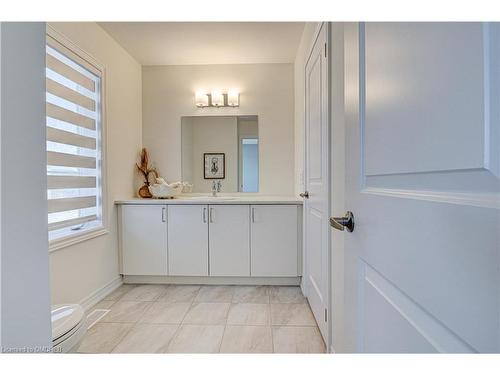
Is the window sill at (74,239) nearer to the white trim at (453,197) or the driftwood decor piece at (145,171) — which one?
the driftwood decor piece at (145,171)

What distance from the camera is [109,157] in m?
2.69

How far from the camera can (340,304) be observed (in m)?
1.43

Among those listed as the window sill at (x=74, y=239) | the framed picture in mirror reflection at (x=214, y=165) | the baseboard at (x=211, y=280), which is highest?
the framed picture in mirror reflection at (x=214, y=165)

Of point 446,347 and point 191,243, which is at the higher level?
point 446,347

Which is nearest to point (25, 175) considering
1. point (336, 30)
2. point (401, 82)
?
point (401, 82)

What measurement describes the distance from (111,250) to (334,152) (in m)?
2.31

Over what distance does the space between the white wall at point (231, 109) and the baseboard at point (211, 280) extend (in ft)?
3.36

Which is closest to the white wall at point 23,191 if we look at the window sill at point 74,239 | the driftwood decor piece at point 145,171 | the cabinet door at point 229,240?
the window sill at point 74,239

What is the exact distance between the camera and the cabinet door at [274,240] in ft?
9.12

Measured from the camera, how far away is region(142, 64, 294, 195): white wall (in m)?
3.32

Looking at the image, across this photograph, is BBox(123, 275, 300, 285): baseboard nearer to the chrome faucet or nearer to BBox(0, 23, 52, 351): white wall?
the chrome faucet

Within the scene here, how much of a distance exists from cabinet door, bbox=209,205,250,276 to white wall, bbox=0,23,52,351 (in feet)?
6.93
